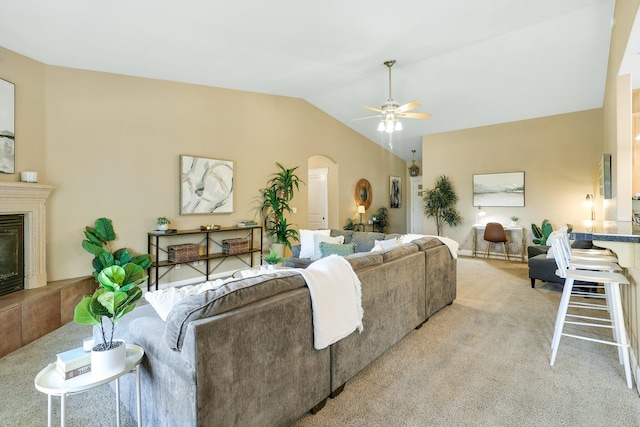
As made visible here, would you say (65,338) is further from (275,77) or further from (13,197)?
(275,77)

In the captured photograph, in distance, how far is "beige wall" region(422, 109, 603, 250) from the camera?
6152mm

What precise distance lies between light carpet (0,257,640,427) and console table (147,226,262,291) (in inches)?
54.2

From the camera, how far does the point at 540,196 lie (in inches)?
260

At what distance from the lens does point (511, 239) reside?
6914 mm

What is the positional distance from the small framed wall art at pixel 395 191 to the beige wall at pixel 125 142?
4.07 meters

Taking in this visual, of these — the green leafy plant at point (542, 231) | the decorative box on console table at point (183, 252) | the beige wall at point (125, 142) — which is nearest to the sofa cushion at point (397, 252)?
the decorative box on console table at point (183, 252)

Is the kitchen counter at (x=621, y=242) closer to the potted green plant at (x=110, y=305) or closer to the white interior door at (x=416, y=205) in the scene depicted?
the potted green plant at (x=110, y=305)

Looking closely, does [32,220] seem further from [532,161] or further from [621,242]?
[532,161]

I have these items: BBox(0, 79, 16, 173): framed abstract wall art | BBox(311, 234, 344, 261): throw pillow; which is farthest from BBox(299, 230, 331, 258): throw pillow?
BBox(0, 79, 16, 173): framed abstract wall art

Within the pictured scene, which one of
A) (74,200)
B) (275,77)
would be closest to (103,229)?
(74,200)

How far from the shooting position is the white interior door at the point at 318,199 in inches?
309

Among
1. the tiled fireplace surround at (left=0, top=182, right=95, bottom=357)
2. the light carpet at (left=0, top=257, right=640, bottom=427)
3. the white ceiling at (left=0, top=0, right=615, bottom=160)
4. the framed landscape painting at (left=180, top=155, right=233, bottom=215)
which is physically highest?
the white ceiling at (left=0, top=0, right=615, bottom=160)

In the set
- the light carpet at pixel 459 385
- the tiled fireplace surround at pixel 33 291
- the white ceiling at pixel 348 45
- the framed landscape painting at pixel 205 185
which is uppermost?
the white ceiling at pixel 348 45

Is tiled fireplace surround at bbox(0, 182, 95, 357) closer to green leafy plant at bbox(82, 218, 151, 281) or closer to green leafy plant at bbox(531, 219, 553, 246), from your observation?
green leafy plant at bbox(82, 218, 151, 281)
